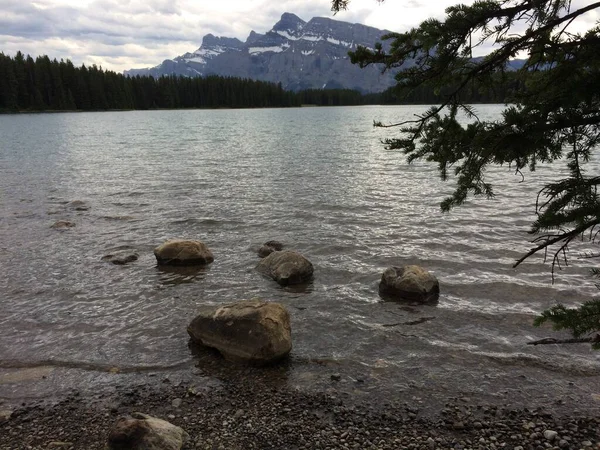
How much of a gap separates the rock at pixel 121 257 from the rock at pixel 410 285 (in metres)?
7.97

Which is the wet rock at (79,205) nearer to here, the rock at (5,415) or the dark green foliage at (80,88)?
the rock at (5,415)

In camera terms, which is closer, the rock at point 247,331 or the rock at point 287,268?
the rock at point 247,331

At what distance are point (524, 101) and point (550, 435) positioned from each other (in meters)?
4.45

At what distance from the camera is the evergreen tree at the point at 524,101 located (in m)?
4.50

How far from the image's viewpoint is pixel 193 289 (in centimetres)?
1182

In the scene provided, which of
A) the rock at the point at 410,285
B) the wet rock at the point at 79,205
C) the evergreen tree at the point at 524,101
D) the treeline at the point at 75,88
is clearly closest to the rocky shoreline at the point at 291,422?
the evergreen tree at the point at 524,101

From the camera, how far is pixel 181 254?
13.5 m

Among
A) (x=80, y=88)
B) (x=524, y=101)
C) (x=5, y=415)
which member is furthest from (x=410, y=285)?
(x=80, y=88)

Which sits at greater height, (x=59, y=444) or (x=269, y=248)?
(x=269, y=248)

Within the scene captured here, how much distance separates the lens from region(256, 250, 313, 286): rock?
1206cm

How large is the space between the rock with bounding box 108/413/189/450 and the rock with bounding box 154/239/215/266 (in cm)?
787

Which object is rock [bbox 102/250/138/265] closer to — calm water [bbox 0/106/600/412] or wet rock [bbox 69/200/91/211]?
calm water [bbox 0/106/600/412]

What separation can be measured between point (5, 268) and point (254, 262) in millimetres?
7547

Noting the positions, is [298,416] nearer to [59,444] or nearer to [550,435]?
[59,444]
